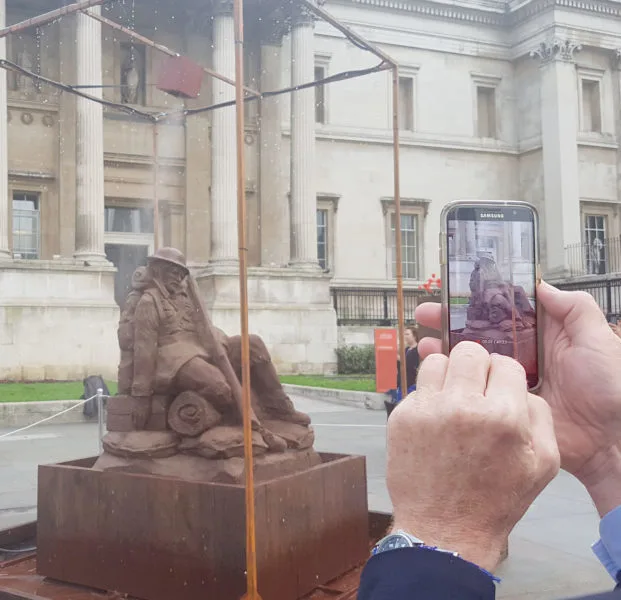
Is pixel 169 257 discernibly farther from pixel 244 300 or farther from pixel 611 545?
pixel 611 545

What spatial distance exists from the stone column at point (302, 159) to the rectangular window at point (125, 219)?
5.20m

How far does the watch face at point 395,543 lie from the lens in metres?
1.35

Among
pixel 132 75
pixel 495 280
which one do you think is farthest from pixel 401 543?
pixel 132 75

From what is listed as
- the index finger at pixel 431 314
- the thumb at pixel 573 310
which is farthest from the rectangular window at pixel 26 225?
the thumb at pixel 573 310

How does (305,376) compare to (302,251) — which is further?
(302,251)

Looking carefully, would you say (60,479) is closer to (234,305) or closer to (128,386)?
(128,386)

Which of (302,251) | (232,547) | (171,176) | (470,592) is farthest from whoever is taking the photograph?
(171,176)

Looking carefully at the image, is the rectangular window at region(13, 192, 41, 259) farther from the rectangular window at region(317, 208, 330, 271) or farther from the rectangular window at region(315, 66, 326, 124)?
the rectangular window at region(315, 66, 326, 124)

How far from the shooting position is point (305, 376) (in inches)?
912

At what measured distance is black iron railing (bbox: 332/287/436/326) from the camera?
28141 millimetres

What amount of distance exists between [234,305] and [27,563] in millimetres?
17599

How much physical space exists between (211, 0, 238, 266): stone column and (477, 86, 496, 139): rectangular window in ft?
46.9

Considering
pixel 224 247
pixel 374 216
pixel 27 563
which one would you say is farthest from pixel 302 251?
pixel 27 563

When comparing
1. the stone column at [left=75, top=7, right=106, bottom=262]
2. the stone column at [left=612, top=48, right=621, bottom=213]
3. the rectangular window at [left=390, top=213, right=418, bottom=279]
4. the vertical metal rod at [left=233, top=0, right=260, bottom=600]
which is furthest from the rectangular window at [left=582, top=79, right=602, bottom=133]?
the vertical metal rod at [left=233, top=0, right=260, bottom=600]
